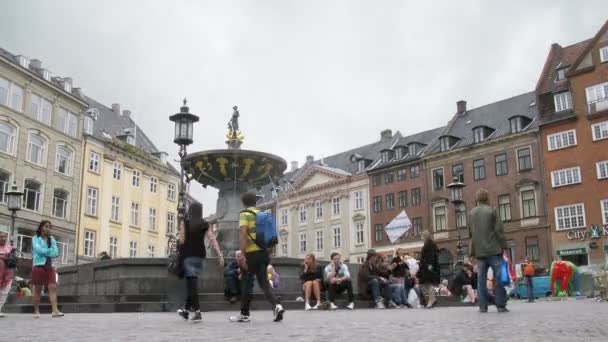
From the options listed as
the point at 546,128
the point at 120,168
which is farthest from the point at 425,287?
the point at 120,168

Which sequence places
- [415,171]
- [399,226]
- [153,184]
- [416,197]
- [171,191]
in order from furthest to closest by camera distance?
[171,191] → [153,184] → [415,171] → [416,197] → [399,226]

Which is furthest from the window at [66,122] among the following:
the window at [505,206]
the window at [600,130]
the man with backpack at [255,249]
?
the man with backpack at [255,249]

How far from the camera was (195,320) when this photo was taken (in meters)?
9.24

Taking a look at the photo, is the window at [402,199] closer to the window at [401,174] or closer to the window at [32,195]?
the window at [401,174]

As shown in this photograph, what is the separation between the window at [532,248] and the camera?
4458 cm

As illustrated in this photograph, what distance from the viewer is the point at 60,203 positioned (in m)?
45.6

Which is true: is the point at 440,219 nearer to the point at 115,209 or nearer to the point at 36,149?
the point at 115,209

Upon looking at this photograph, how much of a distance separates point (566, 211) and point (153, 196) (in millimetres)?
33338

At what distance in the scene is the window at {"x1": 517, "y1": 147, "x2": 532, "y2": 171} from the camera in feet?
A: 153

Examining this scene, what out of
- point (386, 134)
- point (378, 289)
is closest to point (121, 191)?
point (386, 134)

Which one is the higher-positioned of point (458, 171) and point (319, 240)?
point (458, 171)

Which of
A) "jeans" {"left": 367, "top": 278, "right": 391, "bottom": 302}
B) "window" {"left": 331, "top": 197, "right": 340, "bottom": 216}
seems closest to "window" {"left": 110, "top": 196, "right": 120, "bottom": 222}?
"window" {"left": 331, "top": 197, "right": 340, "bottom": 216}

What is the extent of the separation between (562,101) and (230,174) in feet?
107

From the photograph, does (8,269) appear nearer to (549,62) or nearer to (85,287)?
(85,287)
